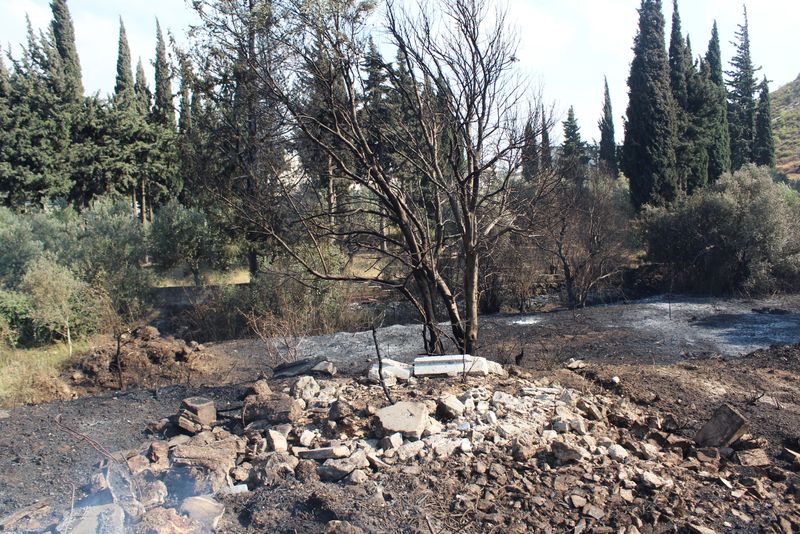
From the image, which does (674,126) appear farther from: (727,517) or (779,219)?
(727,517)

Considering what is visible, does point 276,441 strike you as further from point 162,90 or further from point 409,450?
point 162,90

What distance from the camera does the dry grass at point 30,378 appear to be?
9266mm

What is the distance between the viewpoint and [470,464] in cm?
455

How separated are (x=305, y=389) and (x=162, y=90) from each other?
3066 cm

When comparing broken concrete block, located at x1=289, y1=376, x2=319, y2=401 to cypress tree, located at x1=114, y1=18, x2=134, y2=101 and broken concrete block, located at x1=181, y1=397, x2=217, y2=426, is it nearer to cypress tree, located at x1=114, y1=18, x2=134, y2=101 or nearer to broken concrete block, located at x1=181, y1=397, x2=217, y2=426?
broken concrete block, located at x1=181, y1=397, x2=217, y2=426

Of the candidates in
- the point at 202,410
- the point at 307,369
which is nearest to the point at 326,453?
the point at 202,410

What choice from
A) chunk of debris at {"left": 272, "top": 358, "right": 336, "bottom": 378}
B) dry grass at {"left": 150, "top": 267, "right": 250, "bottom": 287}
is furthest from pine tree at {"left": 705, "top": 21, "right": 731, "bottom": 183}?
chunk of debris at {"left": 272, "top": 358, "right": 336, "bottom": 378}

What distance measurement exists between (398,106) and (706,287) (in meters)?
12.4

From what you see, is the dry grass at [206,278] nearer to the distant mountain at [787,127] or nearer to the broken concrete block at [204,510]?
the broken concrete block at [204,510]

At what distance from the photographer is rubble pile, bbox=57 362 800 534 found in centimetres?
400

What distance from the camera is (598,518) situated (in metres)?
3.98

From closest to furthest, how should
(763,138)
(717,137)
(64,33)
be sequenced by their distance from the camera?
(717,137)
(64,33)
(763,138)

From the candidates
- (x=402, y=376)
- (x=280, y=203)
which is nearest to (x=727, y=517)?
(x=402, y=376)

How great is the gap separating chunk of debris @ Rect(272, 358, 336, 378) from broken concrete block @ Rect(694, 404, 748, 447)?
398 cm
